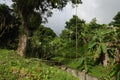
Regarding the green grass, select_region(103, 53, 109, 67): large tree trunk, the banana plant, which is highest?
the banana plant

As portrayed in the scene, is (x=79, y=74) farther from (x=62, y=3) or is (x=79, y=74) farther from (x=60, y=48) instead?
(x=60, y=48)

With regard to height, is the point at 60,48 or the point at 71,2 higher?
the point at 71,2

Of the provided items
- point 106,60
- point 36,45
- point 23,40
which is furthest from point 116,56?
point 36,45

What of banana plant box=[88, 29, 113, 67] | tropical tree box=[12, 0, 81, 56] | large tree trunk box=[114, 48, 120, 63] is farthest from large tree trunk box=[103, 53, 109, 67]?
tropical tree box=[12, 0, 81, 56]

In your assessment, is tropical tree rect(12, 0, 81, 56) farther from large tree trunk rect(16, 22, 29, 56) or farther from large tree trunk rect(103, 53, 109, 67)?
large tree trunk rect(103, 53, 109, 67)

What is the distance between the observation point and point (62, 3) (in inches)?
856

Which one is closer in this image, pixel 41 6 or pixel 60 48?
pixel 41 6

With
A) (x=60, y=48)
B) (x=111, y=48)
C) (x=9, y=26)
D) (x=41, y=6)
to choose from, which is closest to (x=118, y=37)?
(x=111, y=48)

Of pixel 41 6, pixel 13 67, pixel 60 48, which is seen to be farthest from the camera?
pixel 60 48

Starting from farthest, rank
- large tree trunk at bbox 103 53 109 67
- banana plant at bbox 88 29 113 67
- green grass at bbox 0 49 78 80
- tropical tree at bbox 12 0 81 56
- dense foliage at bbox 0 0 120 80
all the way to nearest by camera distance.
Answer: large tree trunk at bbox 103 53 109 67 → banana plant at bbox 88 29 113 67 → tropical tree at bbox 12 0 81 56 → dense foliage at bbox 0 0 120 80 → green grass at bbox 0 49 78 80

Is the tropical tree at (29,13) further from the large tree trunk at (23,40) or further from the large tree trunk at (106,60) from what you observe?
the large tree trunk at (106,60)

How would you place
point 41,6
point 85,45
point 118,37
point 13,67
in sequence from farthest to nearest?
point 85,45, point 118,37, point 41,6, point 13,67

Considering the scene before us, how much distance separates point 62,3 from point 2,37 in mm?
6674

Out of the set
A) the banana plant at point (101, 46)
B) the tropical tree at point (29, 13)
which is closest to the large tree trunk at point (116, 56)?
the banana plant at point (101, 46)
